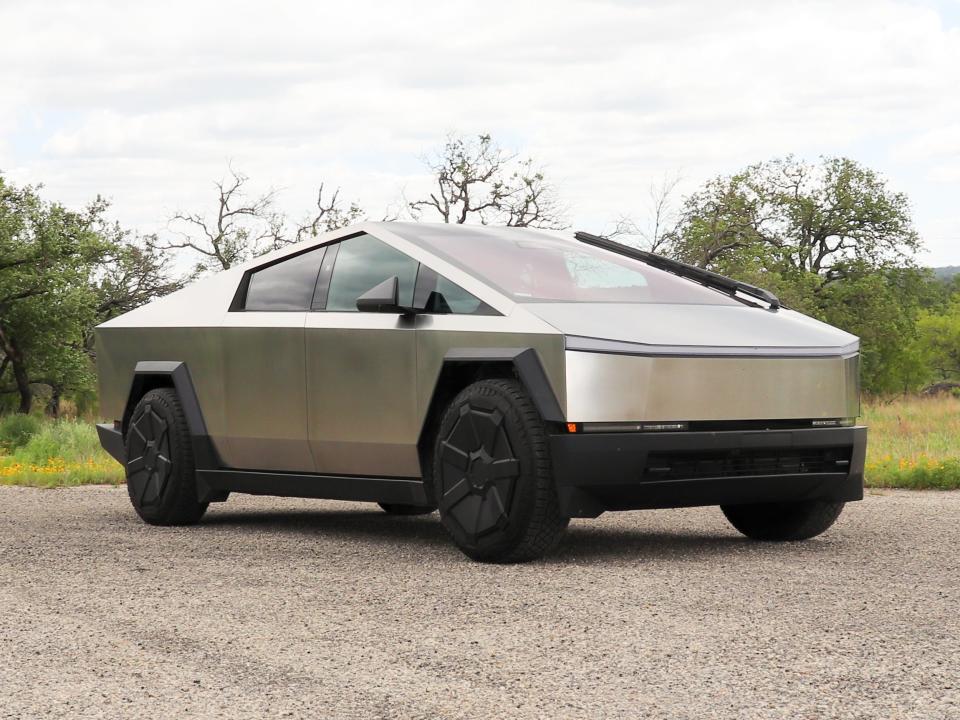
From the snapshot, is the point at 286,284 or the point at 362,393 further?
the point at 286,284

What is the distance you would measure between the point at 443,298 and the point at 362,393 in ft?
2.28

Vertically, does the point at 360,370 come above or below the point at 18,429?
above

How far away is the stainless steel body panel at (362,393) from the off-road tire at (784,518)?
1.78m

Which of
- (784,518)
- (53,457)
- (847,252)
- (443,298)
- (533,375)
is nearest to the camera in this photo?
(533,375)

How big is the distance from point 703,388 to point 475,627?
6.10 ft

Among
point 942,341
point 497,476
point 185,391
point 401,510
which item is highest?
point 185,391

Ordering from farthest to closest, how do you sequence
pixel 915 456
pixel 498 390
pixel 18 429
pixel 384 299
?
pixel 18 429, pixel 915 456, pixel 384 299, pixel 498 390

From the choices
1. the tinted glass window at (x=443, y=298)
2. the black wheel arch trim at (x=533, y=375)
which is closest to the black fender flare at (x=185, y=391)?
the tinted glass window at (x=443, y=298)

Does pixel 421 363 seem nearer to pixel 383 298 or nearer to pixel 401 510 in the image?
pixel 383 298

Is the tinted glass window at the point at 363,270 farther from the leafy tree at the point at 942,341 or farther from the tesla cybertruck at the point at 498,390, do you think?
the leafy tree at the point at 942,341

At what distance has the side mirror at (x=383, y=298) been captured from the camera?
6.38 metres

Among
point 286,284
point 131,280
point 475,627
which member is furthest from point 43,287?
point 475,627

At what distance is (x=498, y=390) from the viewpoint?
6.01m

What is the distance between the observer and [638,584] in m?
5.50
